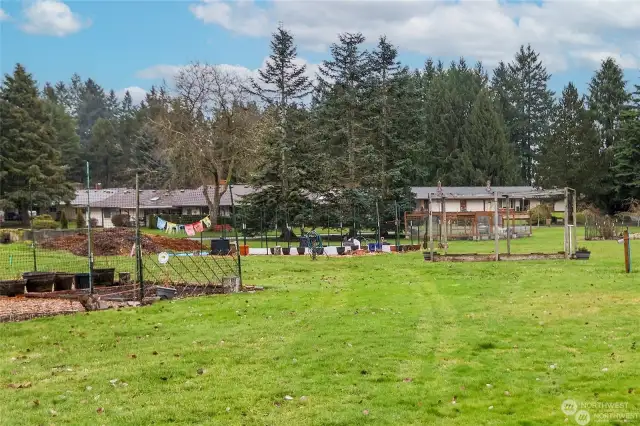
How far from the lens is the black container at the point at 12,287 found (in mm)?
14359

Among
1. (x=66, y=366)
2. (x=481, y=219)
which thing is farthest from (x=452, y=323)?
(x=481, y=219)

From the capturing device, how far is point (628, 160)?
5438 centimetres

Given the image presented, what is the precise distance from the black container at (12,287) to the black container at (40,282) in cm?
22

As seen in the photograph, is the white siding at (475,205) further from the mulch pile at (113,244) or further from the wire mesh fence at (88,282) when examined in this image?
the wire mesh fence at (88,282)

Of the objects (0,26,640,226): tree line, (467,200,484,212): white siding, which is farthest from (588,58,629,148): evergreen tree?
(467,200,484,212): white siding

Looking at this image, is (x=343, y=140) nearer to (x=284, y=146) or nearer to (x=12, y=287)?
(x=284, y=146)

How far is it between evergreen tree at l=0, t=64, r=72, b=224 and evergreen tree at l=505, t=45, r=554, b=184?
5542 centimetres

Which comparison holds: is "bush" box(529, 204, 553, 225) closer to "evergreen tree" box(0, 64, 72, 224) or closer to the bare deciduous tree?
the bare deciduous tree

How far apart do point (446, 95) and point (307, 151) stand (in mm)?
36527

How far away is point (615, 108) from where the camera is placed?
63.8 meters

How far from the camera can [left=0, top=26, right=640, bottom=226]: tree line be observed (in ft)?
132

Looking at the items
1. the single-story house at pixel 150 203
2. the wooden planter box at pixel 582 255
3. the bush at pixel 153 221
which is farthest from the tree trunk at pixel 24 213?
the wooden planter box at pixel 582 255

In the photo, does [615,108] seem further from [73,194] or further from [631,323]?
[631,323]

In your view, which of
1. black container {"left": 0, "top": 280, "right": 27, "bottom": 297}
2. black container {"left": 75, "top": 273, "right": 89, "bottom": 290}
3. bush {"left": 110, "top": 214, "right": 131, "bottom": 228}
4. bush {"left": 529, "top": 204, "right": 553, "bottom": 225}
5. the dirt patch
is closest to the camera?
the dirt patch
